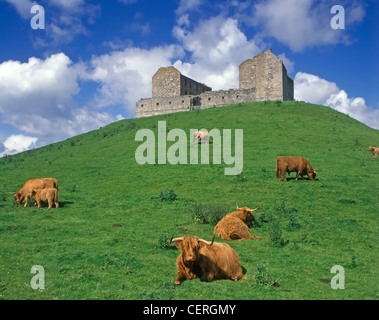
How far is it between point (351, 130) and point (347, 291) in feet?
104

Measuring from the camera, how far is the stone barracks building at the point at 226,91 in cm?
5288

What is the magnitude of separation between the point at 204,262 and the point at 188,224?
5.11 metres

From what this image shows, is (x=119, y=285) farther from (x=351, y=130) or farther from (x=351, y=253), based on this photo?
(x=351, y=130)

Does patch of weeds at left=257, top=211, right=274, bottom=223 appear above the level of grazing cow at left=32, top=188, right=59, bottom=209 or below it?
below

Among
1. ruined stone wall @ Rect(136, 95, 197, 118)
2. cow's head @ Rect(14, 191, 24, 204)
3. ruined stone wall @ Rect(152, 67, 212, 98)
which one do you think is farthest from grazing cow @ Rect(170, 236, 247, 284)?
ruined stone wall @ Rect(152, 67, 212, 98)

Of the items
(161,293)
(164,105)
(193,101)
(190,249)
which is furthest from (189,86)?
(161,293)

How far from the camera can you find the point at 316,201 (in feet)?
49.6

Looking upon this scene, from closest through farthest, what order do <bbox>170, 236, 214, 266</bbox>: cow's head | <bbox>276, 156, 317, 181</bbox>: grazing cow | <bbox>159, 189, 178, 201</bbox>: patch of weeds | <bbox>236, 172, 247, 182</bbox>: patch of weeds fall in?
<bbox>170, 236, 214, 266</bbox>: cow's head
<bbox>159, 189, 178, 201</bbox>: patch of weeds
<bbox>276, 156, 317, 181</bbox>: grazing cow
<bbox>236, 172, 247, 182</bbox>: patch of weeds

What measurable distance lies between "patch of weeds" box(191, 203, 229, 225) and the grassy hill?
0.05 meters

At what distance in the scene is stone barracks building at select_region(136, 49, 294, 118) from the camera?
173ft

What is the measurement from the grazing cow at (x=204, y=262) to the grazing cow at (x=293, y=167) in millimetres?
11639

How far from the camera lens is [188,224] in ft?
41.3

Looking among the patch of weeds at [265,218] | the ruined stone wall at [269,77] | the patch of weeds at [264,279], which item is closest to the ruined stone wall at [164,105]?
the ruined stone wall at [269,77]

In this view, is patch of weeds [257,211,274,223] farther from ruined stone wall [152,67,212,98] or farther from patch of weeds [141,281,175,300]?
ruined stone wall [152,67,212,98]
